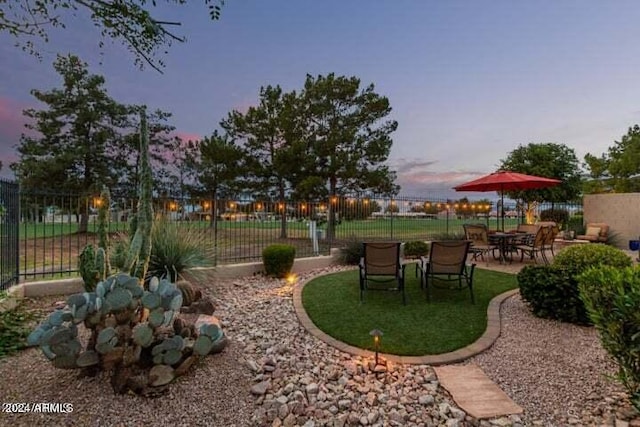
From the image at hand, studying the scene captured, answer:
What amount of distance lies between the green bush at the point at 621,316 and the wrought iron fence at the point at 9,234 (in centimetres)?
708

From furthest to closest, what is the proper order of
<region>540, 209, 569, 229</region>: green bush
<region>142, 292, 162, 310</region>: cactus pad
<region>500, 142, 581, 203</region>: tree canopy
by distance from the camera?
<region>540, 209, 569, 229</region>: green bush → <region>500, 142, 581, 203</region>: tree canopy → <region>142, 292, 162, 310</region>: cactus pad

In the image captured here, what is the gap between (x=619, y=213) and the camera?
43.4 ft

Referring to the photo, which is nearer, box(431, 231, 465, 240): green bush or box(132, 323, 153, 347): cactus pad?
box(132, 323, 153, 347): cactus pad

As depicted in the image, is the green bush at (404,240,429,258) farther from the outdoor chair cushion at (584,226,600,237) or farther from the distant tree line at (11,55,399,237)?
the outdoor chair cushion at (584,226,600,237)

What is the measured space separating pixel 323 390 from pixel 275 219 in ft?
25.1

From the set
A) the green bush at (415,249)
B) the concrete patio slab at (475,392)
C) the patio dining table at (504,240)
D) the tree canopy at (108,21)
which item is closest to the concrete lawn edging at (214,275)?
the green bush at (415,249)

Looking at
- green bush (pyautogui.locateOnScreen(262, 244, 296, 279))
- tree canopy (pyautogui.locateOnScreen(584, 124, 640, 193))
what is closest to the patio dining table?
green bush (pyautogui.locateOnScreen(262, 244, 296, 279))

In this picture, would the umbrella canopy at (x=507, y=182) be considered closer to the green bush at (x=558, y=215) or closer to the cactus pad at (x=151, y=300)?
the green bush at (x=558, y=215)

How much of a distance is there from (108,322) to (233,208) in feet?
20.6

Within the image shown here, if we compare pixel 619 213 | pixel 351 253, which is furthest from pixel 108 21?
pixel 619 213

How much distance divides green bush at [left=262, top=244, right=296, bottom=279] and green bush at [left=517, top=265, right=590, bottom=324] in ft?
15.6

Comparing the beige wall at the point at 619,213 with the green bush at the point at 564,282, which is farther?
the beige wall at the point at 619,213

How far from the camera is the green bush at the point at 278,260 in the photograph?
769cm

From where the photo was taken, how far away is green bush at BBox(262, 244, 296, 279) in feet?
25.2
